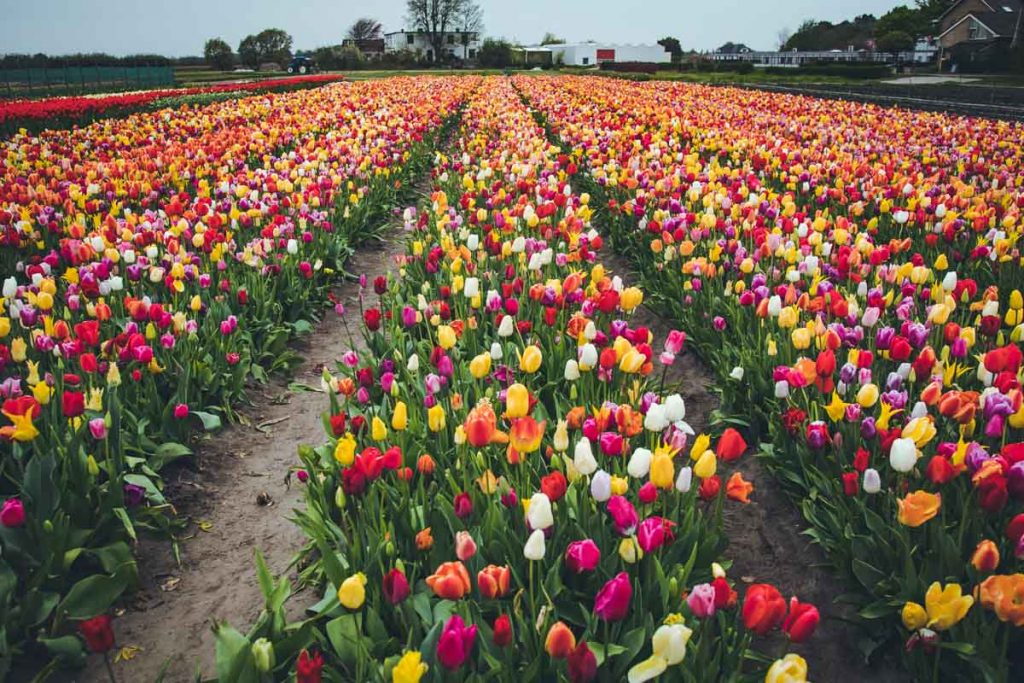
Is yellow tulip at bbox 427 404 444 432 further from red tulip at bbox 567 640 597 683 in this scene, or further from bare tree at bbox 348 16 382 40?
bare tree at bbox 348 16 382 40

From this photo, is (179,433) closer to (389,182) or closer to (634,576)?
(634,576)

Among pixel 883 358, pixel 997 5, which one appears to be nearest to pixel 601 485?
pixel 883 358

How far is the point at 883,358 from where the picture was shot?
3717 millimetres

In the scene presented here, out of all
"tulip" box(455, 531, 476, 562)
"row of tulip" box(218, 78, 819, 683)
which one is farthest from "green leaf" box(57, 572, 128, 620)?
"tulip" box(455, 531, 476, 562)

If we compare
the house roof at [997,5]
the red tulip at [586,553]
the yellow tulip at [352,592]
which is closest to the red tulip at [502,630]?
the red tulip at [586,553]

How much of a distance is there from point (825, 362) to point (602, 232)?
5.94 metres

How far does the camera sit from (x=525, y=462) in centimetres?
288

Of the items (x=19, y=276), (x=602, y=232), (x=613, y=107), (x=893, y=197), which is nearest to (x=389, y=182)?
(x=602, y=232)

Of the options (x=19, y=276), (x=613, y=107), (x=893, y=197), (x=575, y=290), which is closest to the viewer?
(x=575, y=290)

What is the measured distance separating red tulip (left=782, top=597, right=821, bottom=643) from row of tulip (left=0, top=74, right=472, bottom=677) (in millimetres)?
2226

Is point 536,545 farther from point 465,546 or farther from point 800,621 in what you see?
point 800,621

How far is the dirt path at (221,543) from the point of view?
2.64m

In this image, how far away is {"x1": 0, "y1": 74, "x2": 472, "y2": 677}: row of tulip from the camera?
8.73 feet

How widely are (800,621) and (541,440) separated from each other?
157 centimetres
